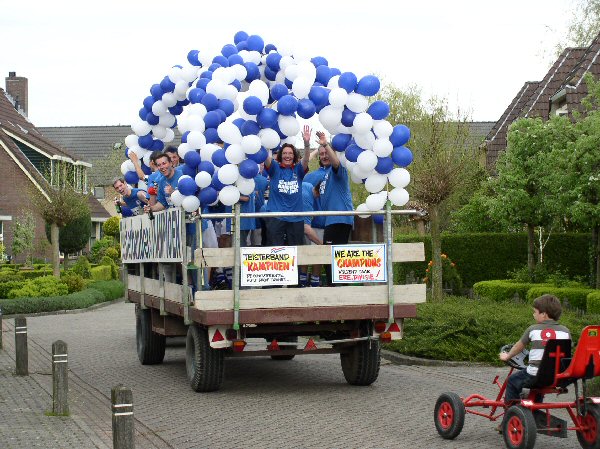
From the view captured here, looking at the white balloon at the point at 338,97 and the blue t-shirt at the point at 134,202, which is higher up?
the white balloon at the point at 338,97

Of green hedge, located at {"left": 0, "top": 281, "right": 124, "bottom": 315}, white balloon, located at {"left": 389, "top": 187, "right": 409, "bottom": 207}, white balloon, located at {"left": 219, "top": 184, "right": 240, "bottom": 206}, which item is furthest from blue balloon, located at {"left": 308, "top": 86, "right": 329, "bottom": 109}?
green hedge, located at {"left": 0, "top": 281, "right": 124, "bottom": 315}

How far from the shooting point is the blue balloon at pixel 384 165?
42.6 ft

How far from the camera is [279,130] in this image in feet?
43.9

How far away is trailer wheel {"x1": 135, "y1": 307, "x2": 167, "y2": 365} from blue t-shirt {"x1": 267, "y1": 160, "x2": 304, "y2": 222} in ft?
11.6

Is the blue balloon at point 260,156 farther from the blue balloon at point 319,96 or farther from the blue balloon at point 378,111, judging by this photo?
the blue balloon at point 378,111

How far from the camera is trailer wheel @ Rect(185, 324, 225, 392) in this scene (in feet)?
41.3

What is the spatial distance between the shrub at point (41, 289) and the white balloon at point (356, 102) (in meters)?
21.3

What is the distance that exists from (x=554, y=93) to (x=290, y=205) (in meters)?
36.1

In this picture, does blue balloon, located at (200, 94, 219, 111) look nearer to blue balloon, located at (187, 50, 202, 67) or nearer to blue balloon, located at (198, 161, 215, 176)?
Result: blue balloon, located at (198, 161, 215, 176)

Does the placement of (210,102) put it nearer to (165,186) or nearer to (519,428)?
(165,186)

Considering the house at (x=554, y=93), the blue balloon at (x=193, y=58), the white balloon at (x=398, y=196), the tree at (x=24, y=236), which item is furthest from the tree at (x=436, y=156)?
the tree at (x=24, y=236)

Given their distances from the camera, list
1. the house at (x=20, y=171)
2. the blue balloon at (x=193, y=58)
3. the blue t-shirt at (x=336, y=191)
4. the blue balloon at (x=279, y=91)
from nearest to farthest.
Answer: the blue balloon at (x=279, y=91)
the blue t-shirt at (x=336, y=191)
the blue balloon at (x=193, y=58)
the house at (x=20, y=171)

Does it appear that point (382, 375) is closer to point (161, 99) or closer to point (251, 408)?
point (251, 408)

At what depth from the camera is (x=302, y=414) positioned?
1127 cm
